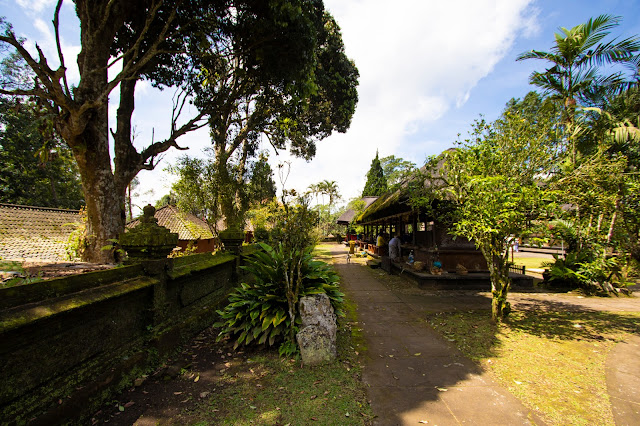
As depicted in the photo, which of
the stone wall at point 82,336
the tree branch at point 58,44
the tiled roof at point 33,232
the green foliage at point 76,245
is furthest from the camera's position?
the tiled roof at point 33,232

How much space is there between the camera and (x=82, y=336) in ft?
8.73

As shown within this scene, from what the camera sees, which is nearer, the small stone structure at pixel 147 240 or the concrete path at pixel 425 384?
the concrete path at pixel 425 384

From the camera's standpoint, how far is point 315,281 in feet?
15.0

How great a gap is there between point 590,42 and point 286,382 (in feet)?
40.8

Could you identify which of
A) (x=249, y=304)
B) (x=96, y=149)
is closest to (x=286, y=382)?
(x=249, y=304)

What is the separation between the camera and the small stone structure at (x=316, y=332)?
366 centimetres

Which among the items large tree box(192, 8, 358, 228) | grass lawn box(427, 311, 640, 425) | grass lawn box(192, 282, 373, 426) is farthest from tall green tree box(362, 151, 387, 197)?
grass lawn box(192, 282, 373, 426)

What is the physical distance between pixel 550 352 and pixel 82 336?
239 inches

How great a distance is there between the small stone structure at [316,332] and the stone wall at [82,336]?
1981 mm

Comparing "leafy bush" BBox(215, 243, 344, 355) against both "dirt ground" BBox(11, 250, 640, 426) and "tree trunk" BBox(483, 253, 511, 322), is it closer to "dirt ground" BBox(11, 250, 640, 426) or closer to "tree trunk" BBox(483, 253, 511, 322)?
"dirt ground" BBox(11, 250, 640, 426)

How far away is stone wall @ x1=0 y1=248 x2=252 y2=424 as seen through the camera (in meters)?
2.11

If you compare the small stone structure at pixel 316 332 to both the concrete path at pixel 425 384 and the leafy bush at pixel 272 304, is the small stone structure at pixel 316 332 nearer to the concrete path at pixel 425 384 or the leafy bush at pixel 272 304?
the leafy bush at pixel 272 304

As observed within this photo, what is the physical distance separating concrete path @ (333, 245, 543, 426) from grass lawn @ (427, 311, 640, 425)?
242 mm

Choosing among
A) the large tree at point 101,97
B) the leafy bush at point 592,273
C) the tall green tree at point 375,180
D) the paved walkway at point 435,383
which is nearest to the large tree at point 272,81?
the large tree at point 101,97
